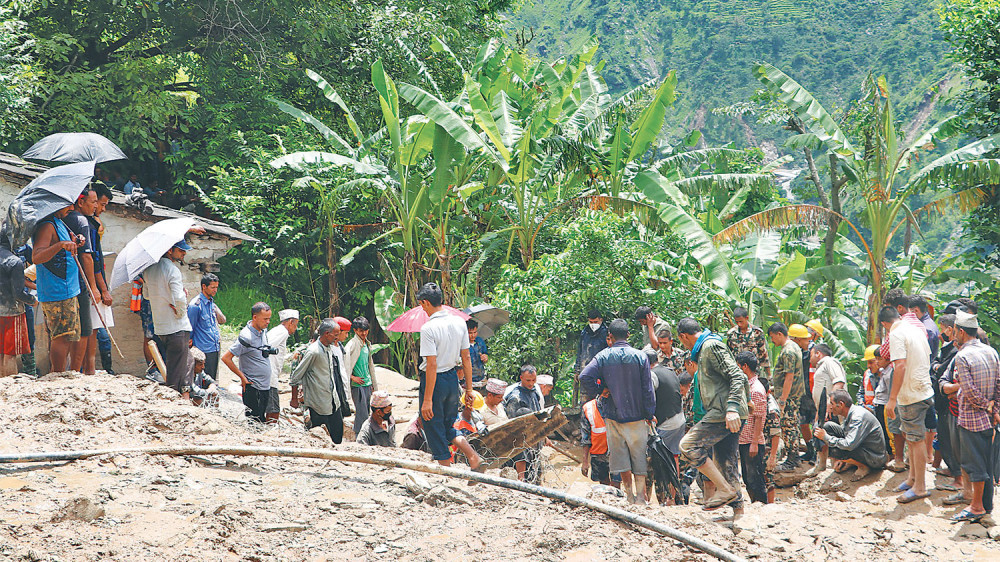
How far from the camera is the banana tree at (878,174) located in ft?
34.3

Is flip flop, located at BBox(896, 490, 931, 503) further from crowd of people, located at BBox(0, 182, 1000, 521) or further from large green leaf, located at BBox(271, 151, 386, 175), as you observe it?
large green leaf, located at BBox(271, 151, 386, 175)

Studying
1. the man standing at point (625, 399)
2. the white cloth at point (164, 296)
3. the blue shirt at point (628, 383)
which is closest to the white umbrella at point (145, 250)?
the white cloth at point (164, 296)

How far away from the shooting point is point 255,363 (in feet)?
23.2

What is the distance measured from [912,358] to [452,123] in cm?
623

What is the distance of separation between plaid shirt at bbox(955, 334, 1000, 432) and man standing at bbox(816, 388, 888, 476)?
1419 mm

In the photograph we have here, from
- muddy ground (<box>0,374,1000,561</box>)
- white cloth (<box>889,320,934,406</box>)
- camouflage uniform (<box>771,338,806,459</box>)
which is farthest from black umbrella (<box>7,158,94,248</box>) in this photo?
white cloth (<box>889,320,934,406</box>)

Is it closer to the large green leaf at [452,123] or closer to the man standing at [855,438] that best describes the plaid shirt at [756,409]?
the man standing at [855,438]

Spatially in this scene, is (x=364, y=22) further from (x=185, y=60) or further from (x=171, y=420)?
(x=171, y=420)

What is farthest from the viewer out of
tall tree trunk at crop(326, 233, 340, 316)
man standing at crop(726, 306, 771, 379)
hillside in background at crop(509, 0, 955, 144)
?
hillside in background at crop(509, 0, 955, 144)

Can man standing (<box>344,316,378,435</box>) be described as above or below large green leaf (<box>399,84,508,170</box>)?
below

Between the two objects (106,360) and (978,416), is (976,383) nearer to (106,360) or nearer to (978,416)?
(978,416)

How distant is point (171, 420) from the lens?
5.71 m

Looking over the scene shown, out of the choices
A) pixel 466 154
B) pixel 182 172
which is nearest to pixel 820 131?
pixel 466 154

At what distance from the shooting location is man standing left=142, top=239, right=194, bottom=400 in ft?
21.3
